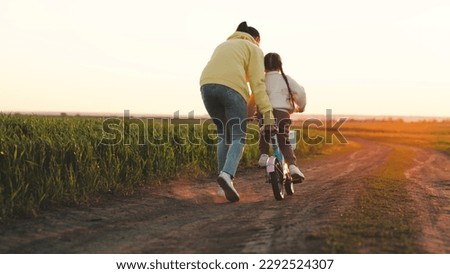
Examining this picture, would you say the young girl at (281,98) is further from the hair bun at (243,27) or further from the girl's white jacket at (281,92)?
the hair bun at (243,27)

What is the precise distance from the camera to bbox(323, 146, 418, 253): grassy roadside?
4496 mm

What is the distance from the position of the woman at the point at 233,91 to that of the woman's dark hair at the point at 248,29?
0.38 meters

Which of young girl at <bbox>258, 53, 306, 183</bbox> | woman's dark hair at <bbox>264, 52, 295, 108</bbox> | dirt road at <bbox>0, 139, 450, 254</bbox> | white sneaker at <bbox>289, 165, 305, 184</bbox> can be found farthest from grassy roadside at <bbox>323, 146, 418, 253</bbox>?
woman's dark hair at <bbox>264, 52, 295, 108</bbox>

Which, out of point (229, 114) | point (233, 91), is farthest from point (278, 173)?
point (233, 91)

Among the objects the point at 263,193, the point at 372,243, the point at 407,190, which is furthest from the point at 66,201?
the point at 407,190

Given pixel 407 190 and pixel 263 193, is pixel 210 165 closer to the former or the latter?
pixel 263 193

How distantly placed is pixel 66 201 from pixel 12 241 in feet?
5.84

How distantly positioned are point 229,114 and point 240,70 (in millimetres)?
564

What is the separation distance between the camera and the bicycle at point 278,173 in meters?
7.58

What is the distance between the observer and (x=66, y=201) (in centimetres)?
702

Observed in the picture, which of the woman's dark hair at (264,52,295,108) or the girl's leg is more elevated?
the woman's dark hair at (264,52,295,108)

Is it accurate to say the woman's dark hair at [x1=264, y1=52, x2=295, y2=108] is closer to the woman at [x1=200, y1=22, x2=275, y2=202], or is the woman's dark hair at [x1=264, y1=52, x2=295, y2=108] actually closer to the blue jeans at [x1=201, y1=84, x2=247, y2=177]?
the woman at [x1=200, y1=22, x2=275, y2=202]

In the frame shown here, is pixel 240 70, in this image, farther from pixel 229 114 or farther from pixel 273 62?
pixel 273 62

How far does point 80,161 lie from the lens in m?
Result: 7.51
